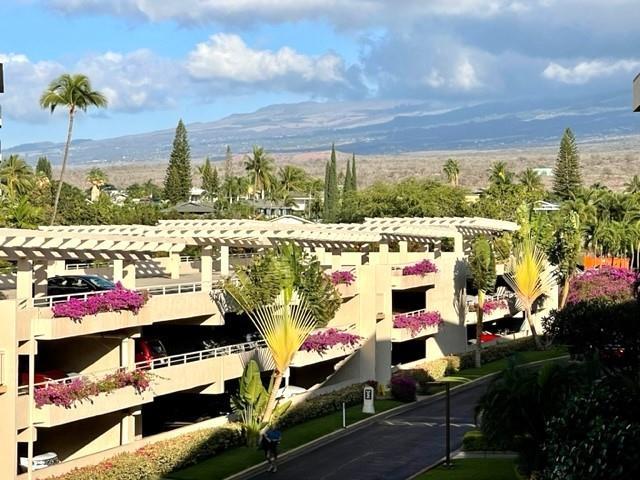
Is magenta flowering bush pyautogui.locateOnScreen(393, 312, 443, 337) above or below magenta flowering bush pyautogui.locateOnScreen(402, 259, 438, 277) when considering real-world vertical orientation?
below

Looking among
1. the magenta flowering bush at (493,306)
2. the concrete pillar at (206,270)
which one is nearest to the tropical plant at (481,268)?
the magenta flowering bush at (493,306)

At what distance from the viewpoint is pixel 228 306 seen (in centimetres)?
4791

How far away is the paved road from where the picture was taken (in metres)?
39.8

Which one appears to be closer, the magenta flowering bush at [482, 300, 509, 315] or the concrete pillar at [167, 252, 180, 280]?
the concrete pillar at [167, 252, 180, 280]

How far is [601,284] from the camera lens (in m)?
74.6

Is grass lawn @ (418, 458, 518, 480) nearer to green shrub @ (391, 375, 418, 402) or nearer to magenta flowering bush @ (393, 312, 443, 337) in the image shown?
green shrub @ (391, 375, 418, 402)

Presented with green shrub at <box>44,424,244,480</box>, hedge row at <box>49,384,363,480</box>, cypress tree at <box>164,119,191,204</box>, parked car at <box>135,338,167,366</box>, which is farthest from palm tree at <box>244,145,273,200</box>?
green shrub at <box>44,424,244,480</box>

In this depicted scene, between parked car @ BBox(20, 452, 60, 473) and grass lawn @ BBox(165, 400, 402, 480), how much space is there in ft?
12.1

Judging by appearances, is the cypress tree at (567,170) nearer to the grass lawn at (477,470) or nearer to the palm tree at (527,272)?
the palm tree at (527,272)

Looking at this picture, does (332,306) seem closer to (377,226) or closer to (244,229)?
(244,229)

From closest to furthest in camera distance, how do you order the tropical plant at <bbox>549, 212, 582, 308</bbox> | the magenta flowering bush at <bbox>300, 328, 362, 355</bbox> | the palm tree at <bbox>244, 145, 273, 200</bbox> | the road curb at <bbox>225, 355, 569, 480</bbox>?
the road curb at <bbox>225, 355, 569, 480</bbox>, the magenta flowering bush at <bbox>300, 328, 362, 355</bbox>, the tropical plant at <bbox>549, 212, 582, 308</bbox>, the palm tree at <bbox>244, 145, 273, 200</bbox>

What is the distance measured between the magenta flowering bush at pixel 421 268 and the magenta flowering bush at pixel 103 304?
23.4 m

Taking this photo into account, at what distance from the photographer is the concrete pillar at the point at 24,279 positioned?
38.9 m

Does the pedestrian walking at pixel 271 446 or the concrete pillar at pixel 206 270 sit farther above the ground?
the concrete pillar at pixel 206 270
